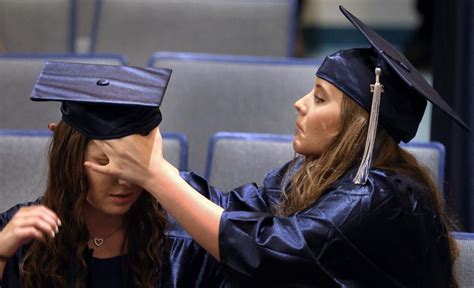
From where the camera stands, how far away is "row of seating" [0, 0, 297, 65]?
12.6ft

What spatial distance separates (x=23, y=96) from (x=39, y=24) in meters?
0.94

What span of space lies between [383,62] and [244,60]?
117cm

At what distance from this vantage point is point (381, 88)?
200 cm

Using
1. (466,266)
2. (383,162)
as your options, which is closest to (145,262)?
(383,162)

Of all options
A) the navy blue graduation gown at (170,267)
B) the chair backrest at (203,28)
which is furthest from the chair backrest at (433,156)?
the chair backrest at (203,28)

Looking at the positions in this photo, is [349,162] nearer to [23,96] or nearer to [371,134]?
[371,134]

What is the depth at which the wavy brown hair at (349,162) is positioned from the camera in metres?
2.04

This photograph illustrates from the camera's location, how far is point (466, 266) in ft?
7.14

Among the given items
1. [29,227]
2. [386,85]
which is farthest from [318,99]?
[29,227]

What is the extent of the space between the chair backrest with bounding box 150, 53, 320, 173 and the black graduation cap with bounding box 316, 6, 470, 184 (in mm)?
1033

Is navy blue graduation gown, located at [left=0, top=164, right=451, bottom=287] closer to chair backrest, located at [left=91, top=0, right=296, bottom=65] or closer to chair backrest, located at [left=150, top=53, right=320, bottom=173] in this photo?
chair backrest, located at [left=150, top=53, right=320, bottom=173]

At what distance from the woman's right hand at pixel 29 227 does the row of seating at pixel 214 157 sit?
2.40ft

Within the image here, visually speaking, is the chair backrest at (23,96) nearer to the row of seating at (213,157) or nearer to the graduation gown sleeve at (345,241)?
the row of seating at (213,157)

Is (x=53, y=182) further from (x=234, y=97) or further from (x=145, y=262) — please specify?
(x=234, y=97)
